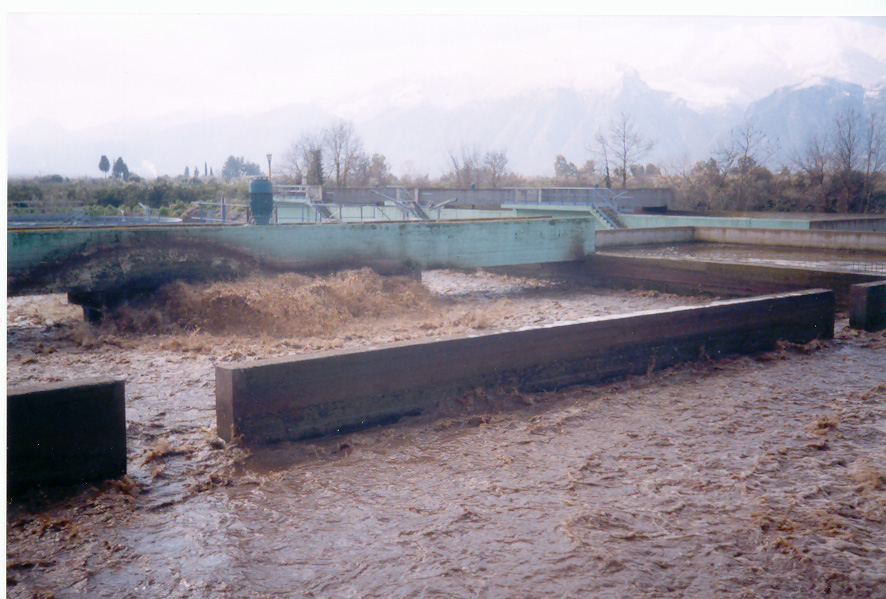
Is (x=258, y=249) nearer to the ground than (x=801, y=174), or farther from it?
nearer to the ground

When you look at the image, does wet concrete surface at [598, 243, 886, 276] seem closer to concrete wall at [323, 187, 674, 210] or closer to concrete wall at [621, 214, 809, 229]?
concrete wall at [621, 214, 809, 229]

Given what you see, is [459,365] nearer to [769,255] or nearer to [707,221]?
[769,255]

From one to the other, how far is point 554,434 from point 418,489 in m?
1.47

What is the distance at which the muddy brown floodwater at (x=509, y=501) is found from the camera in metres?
3.48

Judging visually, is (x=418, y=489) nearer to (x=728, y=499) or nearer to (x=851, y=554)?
(x=728, y=499)

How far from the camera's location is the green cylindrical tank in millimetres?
12656

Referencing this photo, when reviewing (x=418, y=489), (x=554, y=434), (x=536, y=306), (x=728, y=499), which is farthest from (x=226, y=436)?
(x=536, y=306)

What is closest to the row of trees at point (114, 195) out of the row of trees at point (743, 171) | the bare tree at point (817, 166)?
the row of trees at point (743, 171)

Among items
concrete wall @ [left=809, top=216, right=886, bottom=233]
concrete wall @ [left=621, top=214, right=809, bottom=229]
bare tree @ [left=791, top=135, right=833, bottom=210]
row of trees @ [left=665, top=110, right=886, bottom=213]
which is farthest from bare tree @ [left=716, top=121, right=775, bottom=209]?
concrete wall @ [left=809, top=216, right=886, bottom=233]

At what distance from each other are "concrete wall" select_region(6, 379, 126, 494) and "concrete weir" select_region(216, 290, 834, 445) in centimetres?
81

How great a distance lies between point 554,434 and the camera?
18.5ft

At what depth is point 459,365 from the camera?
6070 mm

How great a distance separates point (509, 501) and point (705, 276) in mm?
9288

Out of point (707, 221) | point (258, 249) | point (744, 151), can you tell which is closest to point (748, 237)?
point (707, 221)
